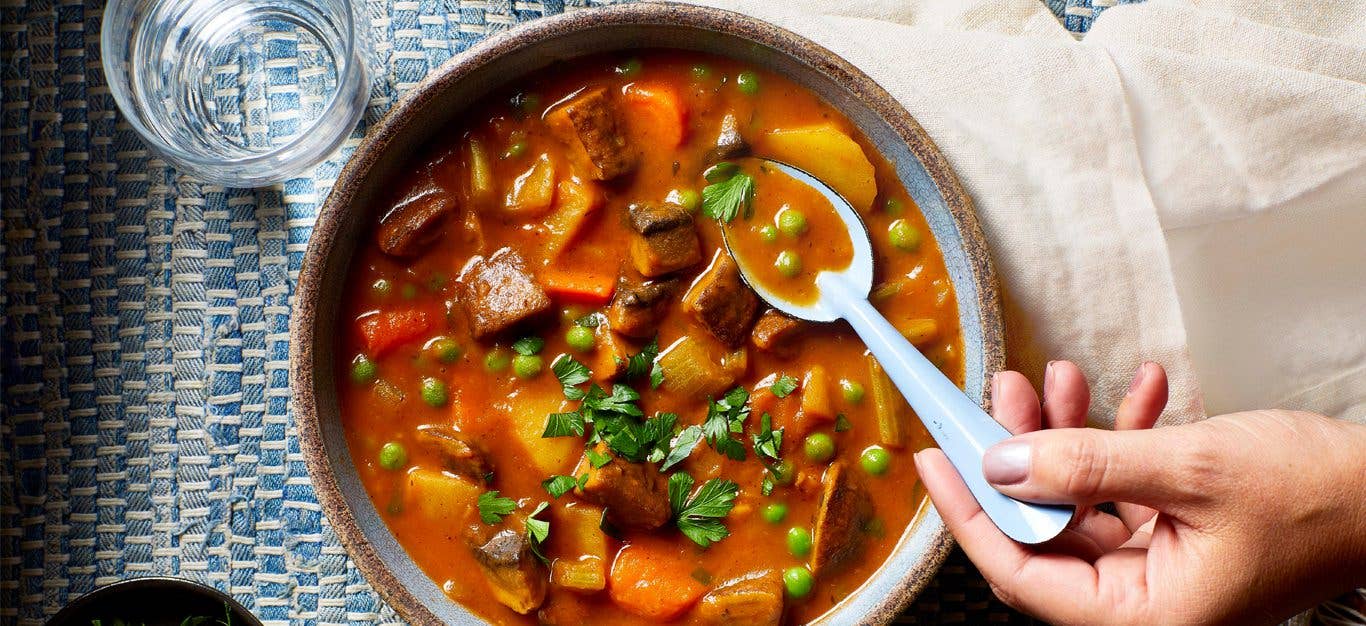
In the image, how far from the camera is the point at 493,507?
325 centimetres

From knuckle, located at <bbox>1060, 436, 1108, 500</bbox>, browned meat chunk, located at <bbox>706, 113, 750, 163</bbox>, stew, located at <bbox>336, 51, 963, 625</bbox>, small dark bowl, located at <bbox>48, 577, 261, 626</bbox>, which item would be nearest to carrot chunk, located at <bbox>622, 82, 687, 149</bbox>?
stew, located at <bbox>336, 51, 963, 625</bbox>

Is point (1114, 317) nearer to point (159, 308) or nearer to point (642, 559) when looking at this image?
point (642, 559)

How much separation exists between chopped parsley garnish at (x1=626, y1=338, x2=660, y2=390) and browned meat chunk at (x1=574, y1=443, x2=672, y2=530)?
24cm

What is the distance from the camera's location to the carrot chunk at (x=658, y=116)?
3338mm

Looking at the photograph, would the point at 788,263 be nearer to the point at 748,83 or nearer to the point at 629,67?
the point at 748,83

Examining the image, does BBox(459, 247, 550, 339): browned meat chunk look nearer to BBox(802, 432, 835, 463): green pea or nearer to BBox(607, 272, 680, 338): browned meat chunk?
BBox(607, 272, 680, 338): browned meat chunk

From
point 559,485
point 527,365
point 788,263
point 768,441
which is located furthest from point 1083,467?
point 527,365

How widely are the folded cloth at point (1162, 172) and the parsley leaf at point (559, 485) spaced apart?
1.48m

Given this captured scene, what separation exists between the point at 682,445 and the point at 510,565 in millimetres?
631

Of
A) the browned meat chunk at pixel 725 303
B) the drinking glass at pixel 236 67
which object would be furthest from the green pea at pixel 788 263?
the drinking glass at pixel 236 67

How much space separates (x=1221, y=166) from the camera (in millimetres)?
3578

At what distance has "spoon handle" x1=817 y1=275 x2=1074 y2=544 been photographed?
263cm

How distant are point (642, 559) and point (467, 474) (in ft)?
1.99

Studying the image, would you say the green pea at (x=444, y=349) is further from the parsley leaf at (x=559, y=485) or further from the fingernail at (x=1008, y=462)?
the fingernail at (x=1008, y=462)
